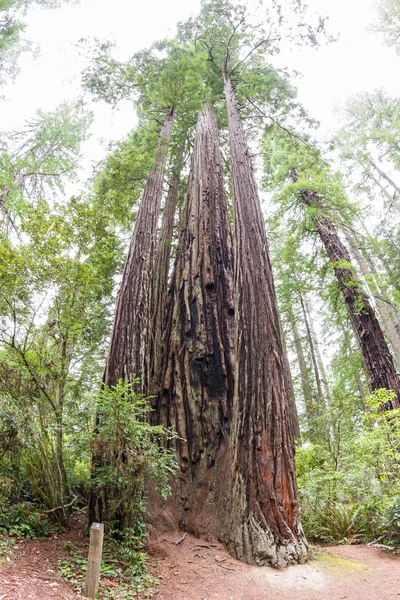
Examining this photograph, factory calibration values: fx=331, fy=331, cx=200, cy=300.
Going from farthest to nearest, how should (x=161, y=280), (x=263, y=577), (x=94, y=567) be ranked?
(x=161, y=280) < (x=263, y=577) < (x=94, y=567)

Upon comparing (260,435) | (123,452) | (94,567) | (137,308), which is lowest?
(94,567)

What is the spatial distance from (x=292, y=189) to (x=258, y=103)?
2909mm

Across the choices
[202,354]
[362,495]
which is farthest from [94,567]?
[362,495]

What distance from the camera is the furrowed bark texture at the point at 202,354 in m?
4.14

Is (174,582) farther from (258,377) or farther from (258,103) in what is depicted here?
(258,103)

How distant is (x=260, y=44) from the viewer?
323 inches

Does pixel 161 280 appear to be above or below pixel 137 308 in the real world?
above

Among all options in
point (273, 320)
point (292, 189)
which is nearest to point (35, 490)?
point (273, 320)

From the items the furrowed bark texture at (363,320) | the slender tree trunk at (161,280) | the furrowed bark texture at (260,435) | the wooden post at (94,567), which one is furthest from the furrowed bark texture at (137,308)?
the furrowed bark texture at (363,320)

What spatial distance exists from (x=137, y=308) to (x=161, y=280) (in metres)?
1.59

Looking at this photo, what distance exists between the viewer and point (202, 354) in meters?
5.09

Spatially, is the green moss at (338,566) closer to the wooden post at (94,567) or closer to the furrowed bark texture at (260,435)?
the furrowed bark texture at (260,435)

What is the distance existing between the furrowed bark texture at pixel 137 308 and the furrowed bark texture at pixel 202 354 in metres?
0.67

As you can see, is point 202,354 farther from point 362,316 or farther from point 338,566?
point 362,316
